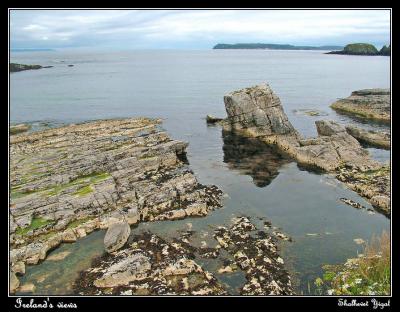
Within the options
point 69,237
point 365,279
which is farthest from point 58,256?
point 365,279

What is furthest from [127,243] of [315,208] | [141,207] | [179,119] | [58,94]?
[58,94]

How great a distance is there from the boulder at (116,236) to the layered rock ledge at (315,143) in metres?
25.3

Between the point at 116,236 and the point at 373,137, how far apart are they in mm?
49048

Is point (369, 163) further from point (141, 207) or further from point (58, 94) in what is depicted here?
point (58, 94)

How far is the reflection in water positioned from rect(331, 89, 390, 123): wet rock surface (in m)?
35.4

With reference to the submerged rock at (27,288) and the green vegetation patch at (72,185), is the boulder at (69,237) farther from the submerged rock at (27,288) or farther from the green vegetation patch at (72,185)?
the submerged rock at (27,288)

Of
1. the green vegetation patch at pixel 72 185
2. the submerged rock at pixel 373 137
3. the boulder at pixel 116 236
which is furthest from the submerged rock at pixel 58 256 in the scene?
the submerged rock at pixel 373 137

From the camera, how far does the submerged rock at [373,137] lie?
66.4 metres

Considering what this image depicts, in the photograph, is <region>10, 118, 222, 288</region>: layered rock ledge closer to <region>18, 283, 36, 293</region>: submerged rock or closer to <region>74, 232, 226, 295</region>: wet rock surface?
<region>18, 283, 36, 293</region>: submerged rock

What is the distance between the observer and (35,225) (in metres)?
37.8

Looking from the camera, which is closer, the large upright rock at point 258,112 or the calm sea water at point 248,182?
the calm sea water at point 248,182

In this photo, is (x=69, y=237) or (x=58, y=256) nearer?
(x=58, y=256)

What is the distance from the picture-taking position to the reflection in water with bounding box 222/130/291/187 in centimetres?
5344

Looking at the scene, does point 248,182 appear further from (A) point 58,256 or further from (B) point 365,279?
(B) point 365,279
